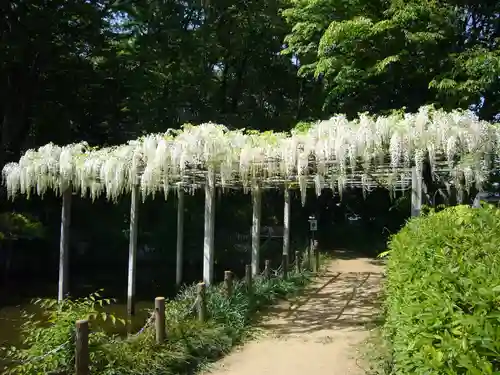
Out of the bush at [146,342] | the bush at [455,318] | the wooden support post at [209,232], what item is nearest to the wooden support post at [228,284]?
the bush at [146,342]

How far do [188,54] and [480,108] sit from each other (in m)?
9.82

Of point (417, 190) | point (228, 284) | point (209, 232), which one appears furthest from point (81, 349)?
point (417, 190)

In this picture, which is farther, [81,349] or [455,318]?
[81,349]

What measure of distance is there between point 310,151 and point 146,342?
3546 millimetres

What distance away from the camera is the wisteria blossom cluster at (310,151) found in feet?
22.0

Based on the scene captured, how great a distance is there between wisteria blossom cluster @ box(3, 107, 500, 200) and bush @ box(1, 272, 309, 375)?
→ 2133 mm

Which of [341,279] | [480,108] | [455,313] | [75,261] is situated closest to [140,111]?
[75,261]

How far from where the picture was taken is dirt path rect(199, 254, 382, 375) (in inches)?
207

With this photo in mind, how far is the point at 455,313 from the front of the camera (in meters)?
1.72

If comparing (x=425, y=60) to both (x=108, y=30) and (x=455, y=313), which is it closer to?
(x=108, y=30)

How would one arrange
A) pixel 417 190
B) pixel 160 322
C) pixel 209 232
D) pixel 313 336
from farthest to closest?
pixel 209 232 < pixel 417 190 < pixel 313 336 < pixel 160 322

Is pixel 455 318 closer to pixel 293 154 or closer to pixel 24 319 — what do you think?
pixel 293 154

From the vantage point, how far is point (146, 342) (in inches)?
210

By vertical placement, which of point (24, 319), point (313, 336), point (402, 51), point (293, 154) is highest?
point (402, 51)
